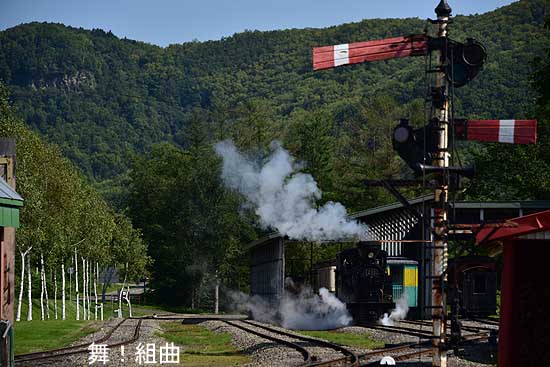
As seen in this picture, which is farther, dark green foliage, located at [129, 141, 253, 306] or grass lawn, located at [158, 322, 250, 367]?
dark green foliage, located at [129, 141, 253, 306]

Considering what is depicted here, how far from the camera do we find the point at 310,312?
44.2 metres

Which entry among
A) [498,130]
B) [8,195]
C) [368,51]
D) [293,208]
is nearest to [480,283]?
[498,130]

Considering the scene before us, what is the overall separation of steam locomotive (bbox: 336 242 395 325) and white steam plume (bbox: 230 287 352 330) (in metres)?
0.95

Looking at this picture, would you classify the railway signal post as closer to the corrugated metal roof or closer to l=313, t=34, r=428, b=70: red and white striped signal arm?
l=313, t=34, r=428, b=70: red and white striped signal arm

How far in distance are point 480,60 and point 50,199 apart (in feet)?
158

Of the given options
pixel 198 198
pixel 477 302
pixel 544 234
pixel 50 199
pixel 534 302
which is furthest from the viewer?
pixel 198 198

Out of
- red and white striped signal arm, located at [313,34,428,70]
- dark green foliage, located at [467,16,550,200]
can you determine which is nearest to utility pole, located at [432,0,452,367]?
red and white striped signal arm, located at [313,34,428,70]

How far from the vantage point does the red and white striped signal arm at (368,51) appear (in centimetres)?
1336

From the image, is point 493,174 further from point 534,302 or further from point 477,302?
point 534,302

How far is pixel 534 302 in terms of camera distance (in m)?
14.0

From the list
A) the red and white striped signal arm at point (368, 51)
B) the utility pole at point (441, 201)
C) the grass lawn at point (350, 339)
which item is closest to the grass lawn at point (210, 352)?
the grass lawn at point (350, 339)

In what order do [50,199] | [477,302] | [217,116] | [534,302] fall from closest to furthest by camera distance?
[534,302]
[477,302]
[50,199]
[217,116]

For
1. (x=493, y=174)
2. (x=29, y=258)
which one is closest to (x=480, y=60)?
(x=29, y=258)

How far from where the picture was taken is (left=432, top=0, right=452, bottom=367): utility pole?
→ 42.4ft
